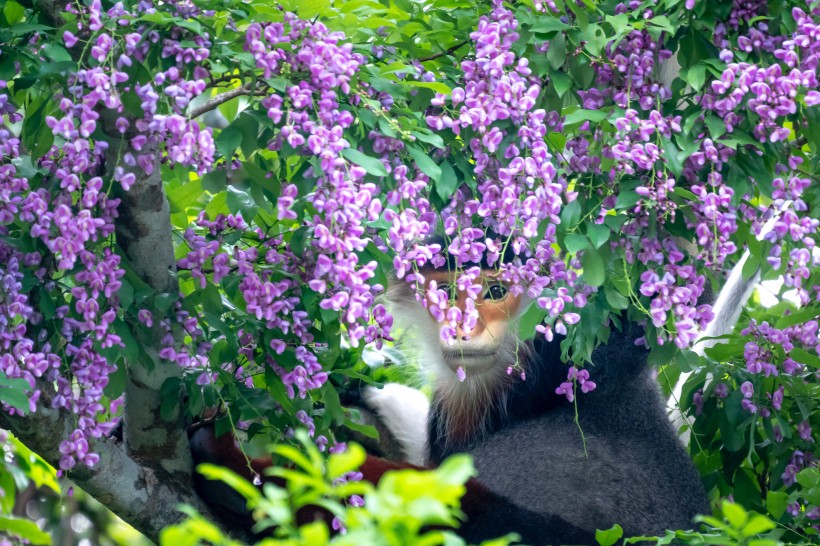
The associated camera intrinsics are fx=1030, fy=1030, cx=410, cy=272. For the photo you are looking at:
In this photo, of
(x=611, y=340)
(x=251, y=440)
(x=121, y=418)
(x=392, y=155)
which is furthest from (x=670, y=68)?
(x=121, y=418)

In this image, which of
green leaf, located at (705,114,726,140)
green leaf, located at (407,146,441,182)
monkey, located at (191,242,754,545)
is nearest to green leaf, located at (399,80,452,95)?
green leaf, located at (407,146,441,182)

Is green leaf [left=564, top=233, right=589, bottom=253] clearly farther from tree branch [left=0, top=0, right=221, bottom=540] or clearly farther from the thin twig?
tree branch [left=0, top=0, right=221, bottom=540]

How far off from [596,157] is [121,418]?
1.69m

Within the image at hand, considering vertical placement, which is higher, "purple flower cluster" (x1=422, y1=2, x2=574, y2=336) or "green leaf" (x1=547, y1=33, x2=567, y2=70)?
"green leaf" (x1=547, y1=33, x2=567, y2=70)

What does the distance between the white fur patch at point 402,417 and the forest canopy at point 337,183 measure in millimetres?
1306

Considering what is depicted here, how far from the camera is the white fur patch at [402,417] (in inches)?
162

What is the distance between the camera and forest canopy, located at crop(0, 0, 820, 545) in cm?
212

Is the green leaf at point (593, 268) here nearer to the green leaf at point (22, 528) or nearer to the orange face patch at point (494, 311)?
the orange face patch at point (494, 311)

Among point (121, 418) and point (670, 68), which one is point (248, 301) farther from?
point (670, 68)

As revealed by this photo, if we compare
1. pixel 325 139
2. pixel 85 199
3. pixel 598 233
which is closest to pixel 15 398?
pixel 85 199

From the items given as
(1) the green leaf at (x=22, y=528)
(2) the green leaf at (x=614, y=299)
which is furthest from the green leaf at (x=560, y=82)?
(1) the green leaf at (x=22, y=528)

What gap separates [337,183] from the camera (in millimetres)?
2037

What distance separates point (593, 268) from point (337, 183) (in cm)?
70

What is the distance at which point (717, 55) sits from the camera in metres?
2.49
